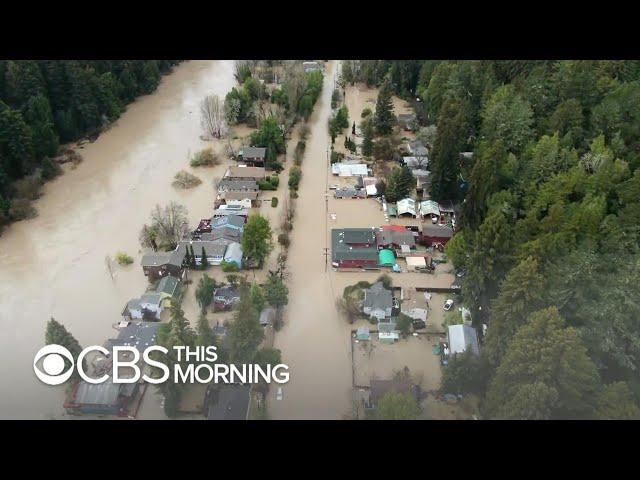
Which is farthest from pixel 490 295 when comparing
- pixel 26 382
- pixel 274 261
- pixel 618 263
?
pixel 26 382

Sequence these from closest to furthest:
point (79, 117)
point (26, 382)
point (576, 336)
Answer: point (576, 336) → point (26, 382) → point (79, 117)

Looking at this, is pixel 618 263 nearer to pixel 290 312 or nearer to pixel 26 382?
pixel 290 312

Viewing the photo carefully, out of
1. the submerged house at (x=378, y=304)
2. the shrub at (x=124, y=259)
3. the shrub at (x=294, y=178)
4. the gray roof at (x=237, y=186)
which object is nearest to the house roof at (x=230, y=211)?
the gray roof at (x=237, y=186)

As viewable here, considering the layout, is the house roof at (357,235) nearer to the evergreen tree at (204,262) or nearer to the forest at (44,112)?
the evergreen tree at (204,262)

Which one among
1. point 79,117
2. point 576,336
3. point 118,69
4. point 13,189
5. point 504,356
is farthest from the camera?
point 118,69

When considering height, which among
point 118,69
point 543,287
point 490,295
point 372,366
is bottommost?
point 372,366

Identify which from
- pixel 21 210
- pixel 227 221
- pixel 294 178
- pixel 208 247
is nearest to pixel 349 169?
pixel 294 178

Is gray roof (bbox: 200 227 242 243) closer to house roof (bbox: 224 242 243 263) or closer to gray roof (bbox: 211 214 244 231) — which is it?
gray roof (bbox: 211 214 244 231)

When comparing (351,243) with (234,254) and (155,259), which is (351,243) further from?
(155,259)
